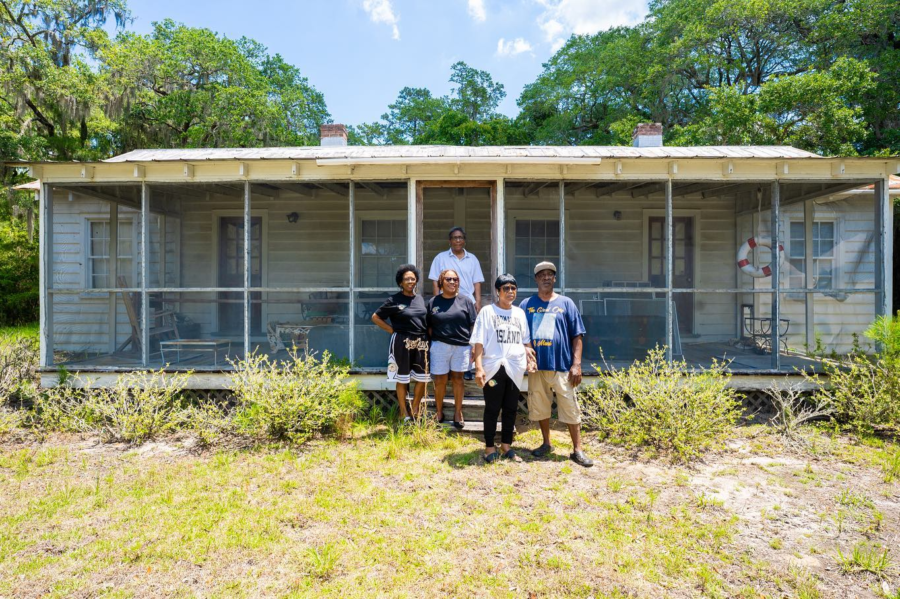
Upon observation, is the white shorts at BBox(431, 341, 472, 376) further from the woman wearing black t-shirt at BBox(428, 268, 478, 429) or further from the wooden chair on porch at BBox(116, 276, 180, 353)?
the wooden chair on porch at BBox(116, 276, 180, 353)

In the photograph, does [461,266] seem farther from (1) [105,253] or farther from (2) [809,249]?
(1) [105,253]

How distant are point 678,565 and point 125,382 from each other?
222 inches

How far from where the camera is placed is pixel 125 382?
218 inches

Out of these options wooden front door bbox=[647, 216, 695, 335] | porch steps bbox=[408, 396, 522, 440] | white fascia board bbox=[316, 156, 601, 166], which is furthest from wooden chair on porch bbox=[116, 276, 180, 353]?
wooden front door bbox=[647, 216, 695, 335]

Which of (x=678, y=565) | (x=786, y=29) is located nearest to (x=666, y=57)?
(x=786, y=29)

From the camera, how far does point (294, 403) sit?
4.94m

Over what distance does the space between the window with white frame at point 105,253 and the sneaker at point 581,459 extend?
7.93 m

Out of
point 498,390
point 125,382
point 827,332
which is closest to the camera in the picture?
point 498,390

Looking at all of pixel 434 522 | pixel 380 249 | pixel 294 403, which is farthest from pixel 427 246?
pixel 434 522

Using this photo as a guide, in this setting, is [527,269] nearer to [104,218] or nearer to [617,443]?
[617,443]

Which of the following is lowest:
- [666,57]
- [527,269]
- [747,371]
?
[747,371]

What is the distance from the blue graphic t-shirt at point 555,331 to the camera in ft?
14.0

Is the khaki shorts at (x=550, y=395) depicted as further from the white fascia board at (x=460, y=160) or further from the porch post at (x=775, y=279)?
the porch post at (x=775, y=279)

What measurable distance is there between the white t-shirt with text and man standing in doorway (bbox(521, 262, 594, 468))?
0.14 m
